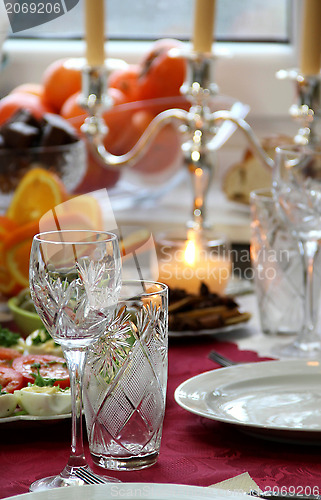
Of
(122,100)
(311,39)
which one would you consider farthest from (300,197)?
(122,100)

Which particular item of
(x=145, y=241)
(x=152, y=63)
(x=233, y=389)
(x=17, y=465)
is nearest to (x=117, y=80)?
(x=152, y=63)

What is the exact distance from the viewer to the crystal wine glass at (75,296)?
20.0 inches

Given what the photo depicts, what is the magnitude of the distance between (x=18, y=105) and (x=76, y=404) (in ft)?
3.11

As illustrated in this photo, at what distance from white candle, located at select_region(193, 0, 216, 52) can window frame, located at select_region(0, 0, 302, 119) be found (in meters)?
0.69

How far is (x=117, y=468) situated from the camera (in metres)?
0.55

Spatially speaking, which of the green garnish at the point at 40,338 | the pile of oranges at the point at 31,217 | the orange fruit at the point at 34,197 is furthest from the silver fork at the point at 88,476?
the orange fruit at the point at 34,197

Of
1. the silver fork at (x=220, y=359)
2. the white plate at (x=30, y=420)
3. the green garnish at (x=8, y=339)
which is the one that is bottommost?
the silver fork at (x=220, y=359)

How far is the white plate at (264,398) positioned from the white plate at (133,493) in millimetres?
113

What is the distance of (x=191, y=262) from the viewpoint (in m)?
0.93

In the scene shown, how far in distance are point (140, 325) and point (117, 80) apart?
0.97 metres

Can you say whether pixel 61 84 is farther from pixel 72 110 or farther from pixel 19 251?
pixel 19 251

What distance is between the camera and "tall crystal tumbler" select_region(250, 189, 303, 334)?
0.92 metres

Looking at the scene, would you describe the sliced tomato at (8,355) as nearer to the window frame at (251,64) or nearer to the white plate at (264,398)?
the white plate at (264,398)

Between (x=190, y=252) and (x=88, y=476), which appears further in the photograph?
(x=190, y=252)
